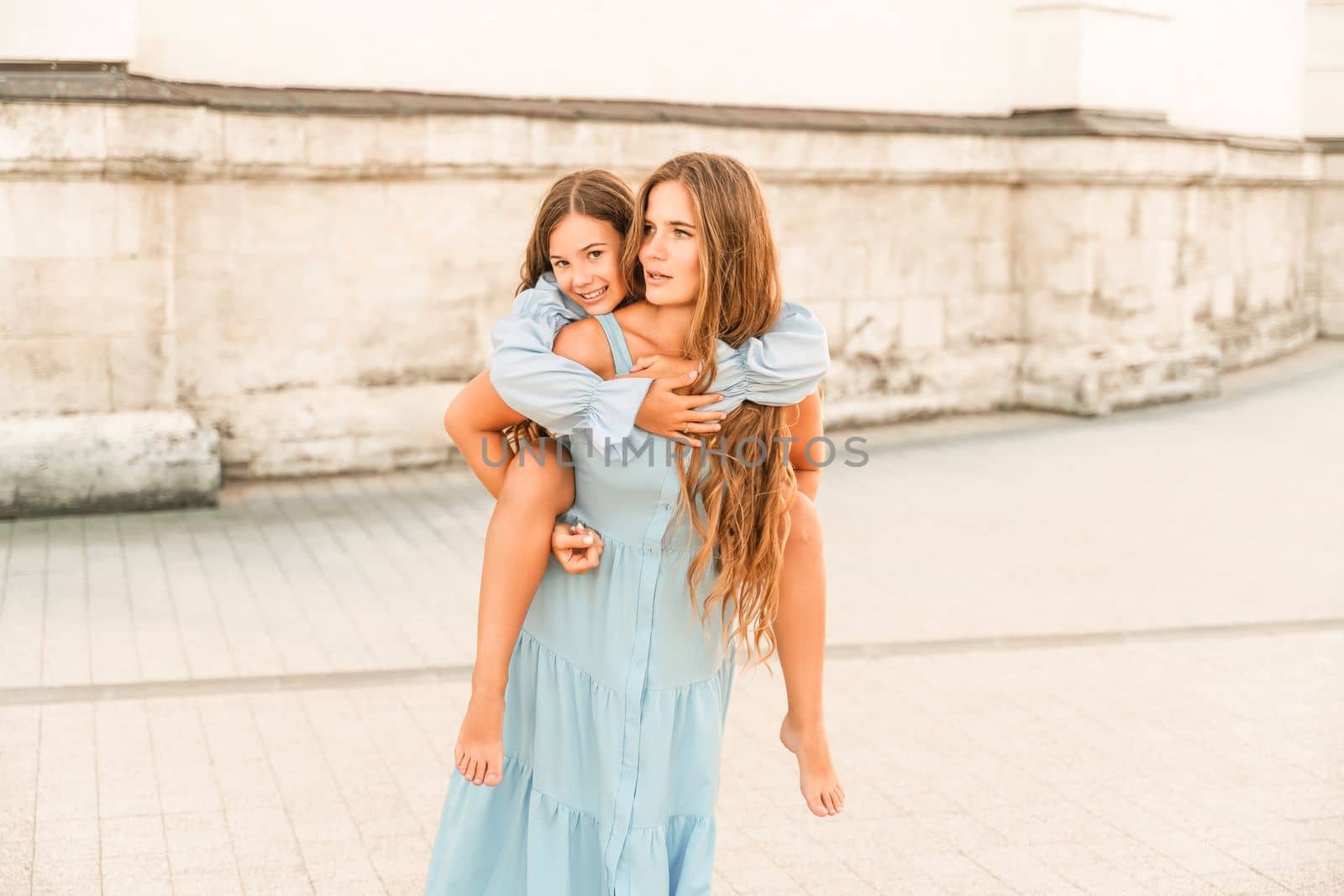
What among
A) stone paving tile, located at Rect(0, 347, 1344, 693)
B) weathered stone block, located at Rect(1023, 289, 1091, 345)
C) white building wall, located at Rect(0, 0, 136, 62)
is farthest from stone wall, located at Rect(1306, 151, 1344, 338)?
white building wall, located at Rect(0, 0, 136, 62)

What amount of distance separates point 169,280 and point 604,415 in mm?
5830

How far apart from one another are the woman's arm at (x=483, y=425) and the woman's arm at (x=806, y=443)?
50 centimetres

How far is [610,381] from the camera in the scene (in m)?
2.72

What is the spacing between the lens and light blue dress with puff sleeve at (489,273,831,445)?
8.86 feet

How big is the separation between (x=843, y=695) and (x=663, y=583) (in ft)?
8.84

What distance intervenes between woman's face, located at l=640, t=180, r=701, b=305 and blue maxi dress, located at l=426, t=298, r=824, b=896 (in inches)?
6.3

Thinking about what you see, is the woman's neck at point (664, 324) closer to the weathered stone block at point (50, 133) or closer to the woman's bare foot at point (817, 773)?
the woman's bare foot at point (817, 773)

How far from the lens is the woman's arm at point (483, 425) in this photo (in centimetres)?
283

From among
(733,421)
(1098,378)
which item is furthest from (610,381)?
(1098,378)

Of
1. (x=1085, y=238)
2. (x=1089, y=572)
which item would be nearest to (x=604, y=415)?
(x=1089, y=572)

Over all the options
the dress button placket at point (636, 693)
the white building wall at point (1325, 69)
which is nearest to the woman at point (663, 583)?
the dress button placket at point (636, 693)

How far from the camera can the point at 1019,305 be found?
38.8 feet

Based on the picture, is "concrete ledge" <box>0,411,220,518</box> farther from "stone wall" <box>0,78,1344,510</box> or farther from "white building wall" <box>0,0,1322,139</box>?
"white building wall" <box>0,0,1322,139</box>

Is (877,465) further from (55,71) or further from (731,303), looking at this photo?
(731,303)
